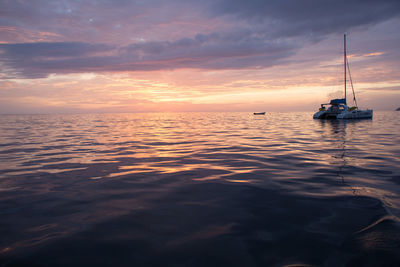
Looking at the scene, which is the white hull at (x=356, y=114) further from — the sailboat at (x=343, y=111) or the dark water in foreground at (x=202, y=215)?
the dark water in foreground at (x=202, y=215)

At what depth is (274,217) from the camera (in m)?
3.83

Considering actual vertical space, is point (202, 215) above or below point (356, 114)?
below

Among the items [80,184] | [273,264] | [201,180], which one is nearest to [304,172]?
[201,180]

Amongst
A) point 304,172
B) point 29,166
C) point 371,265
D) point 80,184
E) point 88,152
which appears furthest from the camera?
point 88,152

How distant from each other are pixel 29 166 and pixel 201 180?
6330mm

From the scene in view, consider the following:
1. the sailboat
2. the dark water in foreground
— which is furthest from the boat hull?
the dark water in foreground

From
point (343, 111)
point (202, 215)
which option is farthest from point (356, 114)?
point (202, 215)

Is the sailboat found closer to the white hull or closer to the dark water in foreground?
Answer: the white hull

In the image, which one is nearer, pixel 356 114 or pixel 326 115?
pixel 356 114

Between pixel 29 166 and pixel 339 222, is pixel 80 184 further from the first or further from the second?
pixel 339 222

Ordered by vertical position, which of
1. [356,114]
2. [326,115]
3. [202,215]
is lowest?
[202,215]

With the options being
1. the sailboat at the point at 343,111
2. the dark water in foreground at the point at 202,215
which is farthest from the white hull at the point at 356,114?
the dark water in foreground at the point at 202,215

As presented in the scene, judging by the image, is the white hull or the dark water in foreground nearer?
the dark water in foreground

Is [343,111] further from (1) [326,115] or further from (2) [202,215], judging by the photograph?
(2) [202,215]
